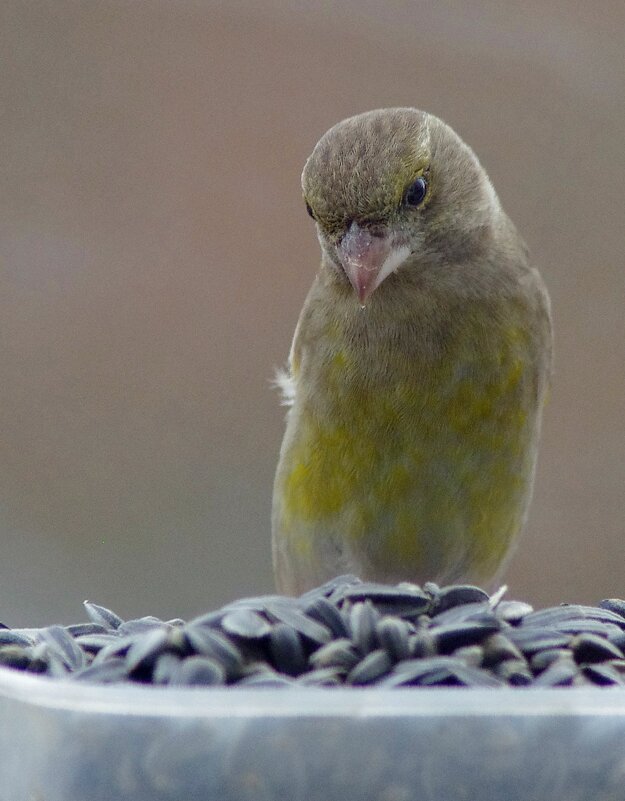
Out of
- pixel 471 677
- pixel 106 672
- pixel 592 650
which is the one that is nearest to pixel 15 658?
pixel 106 672

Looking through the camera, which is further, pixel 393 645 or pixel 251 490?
pixel 251 490

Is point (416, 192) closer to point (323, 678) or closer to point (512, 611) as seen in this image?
point (512, 611)

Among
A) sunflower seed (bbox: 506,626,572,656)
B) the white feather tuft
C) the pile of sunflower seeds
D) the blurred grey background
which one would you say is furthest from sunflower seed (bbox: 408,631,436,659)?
the blurred grey background

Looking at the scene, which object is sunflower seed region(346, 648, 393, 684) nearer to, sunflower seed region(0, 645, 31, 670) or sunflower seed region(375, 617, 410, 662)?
sunflower seed region(375, 617, 410, 662)

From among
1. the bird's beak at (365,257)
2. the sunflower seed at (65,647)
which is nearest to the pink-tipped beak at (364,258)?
the bird's beak at (365,257)

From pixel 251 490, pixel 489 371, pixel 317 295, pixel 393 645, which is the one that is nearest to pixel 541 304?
pixel 489 371

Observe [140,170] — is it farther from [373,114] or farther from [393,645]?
[393,645]

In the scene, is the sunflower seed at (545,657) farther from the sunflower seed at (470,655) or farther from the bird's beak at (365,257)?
the bird's beak at (365,257)
